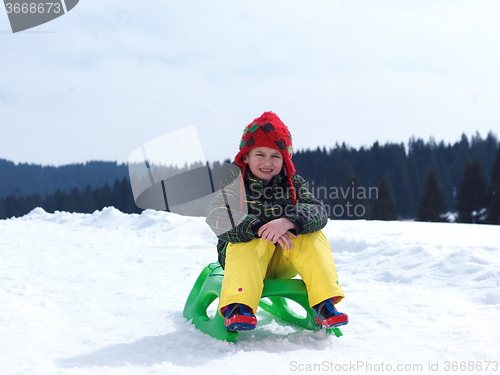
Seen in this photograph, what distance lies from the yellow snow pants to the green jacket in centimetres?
6

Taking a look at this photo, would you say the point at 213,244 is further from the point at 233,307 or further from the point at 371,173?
the point at 371,173

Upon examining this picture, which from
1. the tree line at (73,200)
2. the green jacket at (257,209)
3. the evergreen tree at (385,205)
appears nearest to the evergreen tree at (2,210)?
the tree line at (73,200)

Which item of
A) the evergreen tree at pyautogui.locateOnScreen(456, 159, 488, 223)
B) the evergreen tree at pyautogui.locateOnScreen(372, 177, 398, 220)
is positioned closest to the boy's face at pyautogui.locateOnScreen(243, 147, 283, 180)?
the evergreen tree at pyautogui.locateOnScreen(456, 159, 488, 223)

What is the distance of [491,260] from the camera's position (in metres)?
3.51

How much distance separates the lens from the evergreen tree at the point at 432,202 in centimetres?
2892

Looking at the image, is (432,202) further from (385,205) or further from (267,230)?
(267,230)

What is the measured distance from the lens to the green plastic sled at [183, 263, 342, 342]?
7.23ft

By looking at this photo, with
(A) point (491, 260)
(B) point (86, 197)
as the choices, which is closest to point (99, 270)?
(A) point (491, 260)

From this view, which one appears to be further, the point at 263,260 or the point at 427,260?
the point at 427,260

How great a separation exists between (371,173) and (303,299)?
44936 millimetres

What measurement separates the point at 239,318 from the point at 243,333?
33 centimetres

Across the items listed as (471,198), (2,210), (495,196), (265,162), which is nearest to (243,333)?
(265,162)

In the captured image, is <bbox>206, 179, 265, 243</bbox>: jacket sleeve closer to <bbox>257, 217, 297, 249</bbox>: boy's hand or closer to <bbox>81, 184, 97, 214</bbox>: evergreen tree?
<bbox>257, 217, 297, 249</bbox>: boy's hand

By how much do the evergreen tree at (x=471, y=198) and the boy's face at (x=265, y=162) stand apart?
2838cm
